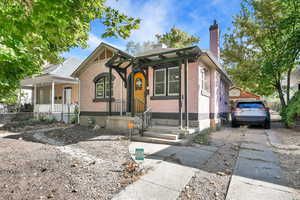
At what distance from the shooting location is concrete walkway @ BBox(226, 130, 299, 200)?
257 centimetres

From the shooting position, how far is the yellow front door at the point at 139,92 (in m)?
8.75

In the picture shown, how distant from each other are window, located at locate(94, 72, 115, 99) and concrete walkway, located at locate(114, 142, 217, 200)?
Answer: 5.88 meters

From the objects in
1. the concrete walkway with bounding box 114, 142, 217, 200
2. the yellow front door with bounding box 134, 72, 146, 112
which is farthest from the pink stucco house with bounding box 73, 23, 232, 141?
the concrete walkway with bounding box 114, 142, 217, 200

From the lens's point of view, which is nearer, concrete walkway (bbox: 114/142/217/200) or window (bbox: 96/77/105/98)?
concrete walkway (bbox: 114/142/217/200)

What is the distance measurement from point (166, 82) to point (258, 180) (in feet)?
18.9

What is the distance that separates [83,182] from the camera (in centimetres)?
285

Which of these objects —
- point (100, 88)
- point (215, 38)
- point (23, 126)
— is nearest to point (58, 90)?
point (23, 126)

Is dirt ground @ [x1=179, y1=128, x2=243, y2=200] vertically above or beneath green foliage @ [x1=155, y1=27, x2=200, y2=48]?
beneath

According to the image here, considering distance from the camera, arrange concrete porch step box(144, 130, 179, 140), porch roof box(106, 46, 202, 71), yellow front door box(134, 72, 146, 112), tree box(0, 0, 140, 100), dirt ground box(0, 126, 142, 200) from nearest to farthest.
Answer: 1. tree box(0, 0, 140, 100)
2. dirt ground box(0, 126, 142, 200)
3. concrete porch step box(144, 130, 179, 140)
4. porch roof box(106, 46, 202, 71)
5. yellow front door box(134, 72, 146, 112)

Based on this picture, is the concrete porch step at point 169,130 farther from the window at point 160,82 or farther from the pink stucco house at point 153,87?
the window at point 160,82

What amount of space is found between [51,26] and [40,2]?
0.41 metres

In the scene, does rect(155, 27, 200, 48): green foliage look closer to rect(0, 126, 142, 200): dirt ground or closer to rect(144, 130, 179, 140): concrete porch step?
rect(144, 130, 179, 140): concrete porch step

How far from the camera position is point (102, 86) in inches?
409

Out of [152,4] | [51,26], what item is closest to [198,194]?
[51,26]
